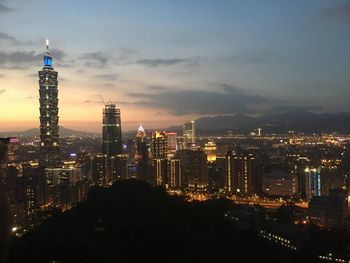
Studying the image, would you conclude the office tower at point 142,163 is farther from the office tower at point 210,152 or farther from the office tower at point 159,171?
the office tower at point 210,152

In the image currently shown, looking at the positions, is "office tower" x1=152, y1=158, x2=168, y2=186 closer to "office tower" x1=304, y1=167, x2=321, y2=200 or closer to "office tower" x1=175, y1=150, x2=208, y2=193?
"office tower" x1=175, y1=150, x2=208, y2=193

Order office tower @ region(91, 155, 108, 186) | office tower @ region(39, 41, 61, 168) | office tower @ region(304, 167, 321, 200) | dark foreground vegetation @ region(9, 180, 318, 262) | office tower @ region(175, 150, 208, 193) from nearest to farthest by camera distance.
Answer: dark foreground vegetation @ region(9, 180, 318, 262), office tower @ region(304, 167, 321, 200), office tower @ region(175, 150, 208, 193), office tower @ region(91, 155, 108, 186), office tower @ region(39, 41, 61, 168)

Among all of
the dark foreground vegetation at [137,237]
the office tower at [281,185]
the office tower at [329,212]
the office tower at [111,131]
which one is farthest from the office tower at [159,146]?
the dark foreground vegetation at [137,237]

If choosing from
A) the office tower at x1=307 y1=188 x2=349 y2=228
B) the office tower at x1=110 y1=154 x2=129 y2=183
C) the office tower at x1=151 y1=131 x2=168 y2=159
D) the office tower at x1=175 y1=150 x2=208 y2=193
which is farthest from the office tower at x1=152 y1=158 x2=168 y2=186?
the office tower at x1=307 y1=188 x2=349 y2=228

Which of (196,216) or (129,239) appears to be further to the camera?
(196,216)

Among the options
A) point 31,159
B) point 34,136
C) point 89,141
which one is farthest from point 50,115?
point 89,141

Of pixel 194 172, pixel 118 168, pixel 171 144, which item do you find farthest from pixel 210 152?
pixel 118 168

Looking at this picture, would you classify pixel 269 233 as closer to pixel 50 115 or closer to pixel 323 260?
pixel 323 260
